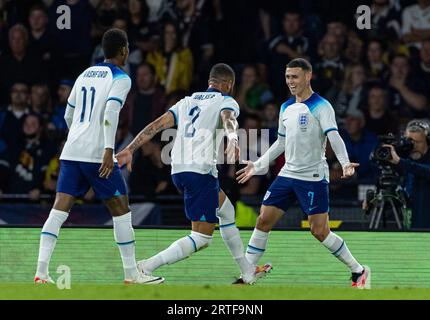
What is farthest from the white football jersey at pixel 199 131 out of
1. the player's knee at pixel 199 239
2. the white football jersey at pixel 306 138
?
the white football jersey at pixel 306 138

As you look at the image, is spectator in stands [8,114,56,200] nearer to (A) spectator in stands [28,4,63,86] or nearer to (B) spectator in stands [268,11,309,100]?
(A) spectator in stands [28,4,63,86]

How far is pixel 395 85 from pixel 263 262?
19.2 ft

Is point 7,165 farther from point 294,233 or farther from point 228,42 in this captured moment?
point 294,233

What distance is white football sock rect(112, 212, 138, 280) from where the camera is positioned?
1231 cm

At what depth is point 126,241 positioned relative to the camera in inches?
486

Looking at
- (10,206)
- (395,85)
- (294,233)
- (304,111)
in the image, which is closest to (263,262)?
(294,233)

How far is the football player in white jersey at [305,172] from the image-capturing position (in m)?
12.8

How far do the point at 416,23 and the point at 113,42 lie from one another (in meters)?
8.16

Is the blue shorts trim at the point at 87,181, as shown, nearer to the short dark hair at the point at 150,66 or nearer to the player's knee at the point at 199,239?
the player's knee at the point at 199,239

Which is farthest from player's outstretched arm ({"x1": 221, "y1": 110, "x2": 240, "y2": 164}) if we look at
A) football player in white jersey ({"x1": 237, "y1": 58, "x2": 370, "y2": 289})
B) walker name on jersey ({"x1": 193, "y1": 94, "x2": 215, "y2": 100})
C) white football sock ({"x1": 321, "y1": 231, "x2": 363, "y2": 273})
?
white football sock ({"x1": 321, "y1": 231, "x2": 363, "y2": 273})

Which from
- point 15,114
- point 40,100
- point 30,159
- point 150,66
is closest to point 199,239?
point 30,159

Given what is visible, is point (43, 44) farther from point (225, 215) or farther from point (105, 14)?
point (225, 215)

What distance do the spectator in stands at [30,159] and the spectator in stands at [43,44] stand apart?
1175mm

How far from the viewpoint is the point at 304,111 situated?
12898mm
